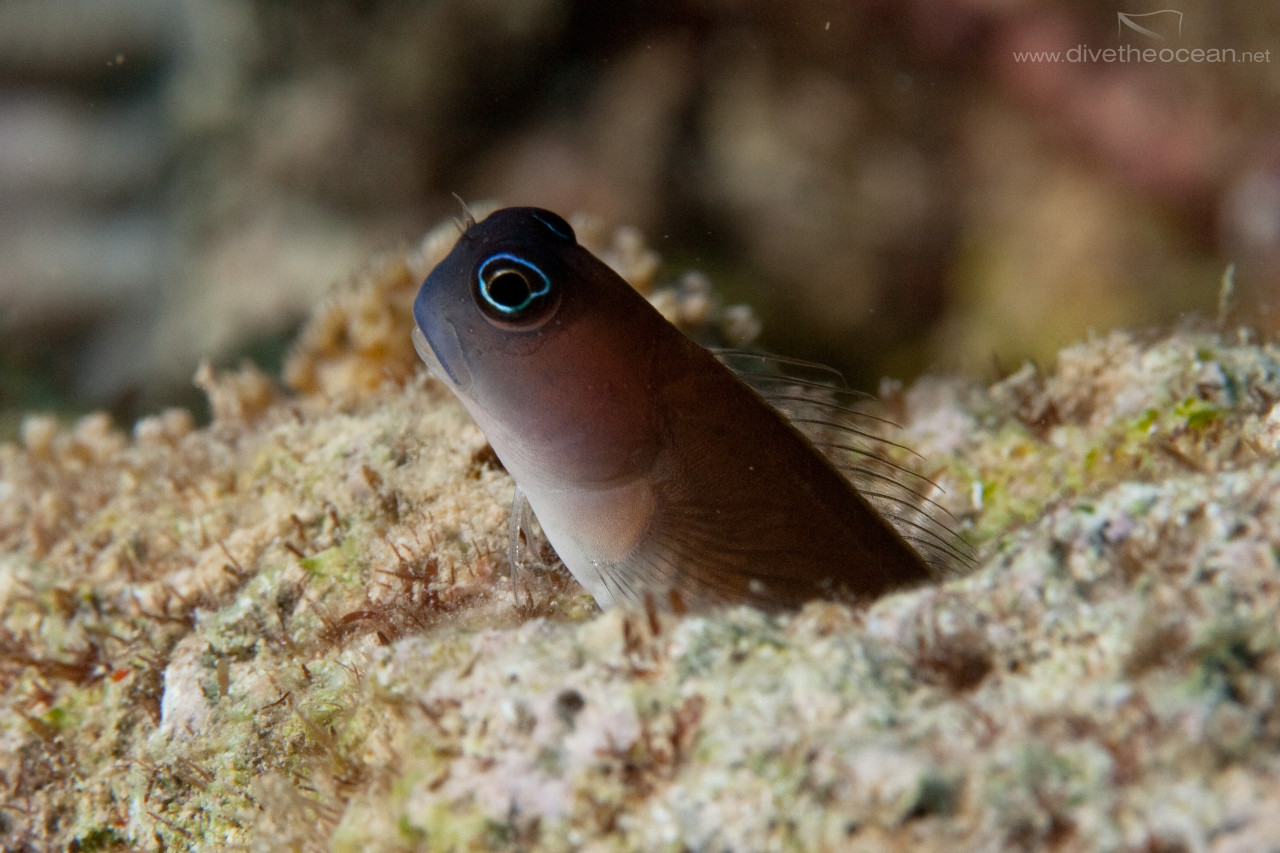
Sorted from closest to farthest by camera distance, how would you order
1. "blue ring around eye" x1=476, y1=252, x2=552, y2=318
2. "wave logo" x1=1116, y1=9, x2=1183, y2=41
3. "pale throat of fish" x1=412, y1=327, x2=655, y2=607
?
"blue ring around eye" x1=476, y1=252, x2=552, y2=318 → "pale throat of fish" x1=412, y1=327, x2=655, y2=607 → "wave logo" x1=1116, y1=9, x2=1183, y2=41

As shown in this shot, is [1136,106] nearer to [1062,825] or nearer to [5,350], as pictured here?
[1062,825]

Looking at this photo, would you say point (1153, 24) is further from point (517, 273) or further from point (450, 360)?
point (450, 360)

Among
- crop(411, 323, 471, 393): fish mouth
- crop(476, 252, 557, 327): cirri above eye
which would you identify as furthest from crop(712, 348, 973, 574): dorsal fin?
crop(411, 323, 471, 393): fish mouth

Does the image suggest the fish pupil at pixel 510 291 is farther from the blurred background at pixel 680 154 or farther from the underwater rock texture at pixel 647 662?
the blurred background at pixel 680 154

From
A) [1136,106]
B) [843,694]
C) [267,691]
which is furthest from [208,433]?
[1136,106]

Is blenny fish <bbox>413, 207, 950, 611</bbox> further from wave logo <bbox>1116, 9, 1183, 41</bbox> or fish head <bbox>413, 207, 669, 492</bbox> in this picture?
wave logo <bbox>1116, 9, 1183, 41</bbox>

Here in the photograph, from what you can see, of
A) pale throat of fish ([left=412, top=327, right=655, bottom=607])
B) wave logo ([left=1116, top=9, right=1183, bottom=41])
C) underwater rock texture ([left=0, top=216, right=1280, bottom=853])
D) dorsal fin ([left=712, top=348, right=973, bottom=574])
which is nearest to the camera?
underwater rock texture ([left=0, top=216, right=1280, bottom=853])

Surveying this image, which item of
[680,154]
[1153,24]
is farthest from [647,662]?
[1153,24]

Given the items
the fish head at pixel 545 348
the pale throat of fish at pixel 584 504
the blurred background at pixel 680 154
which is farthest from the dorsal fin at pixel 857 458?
the blurred background at pixel 680 154
